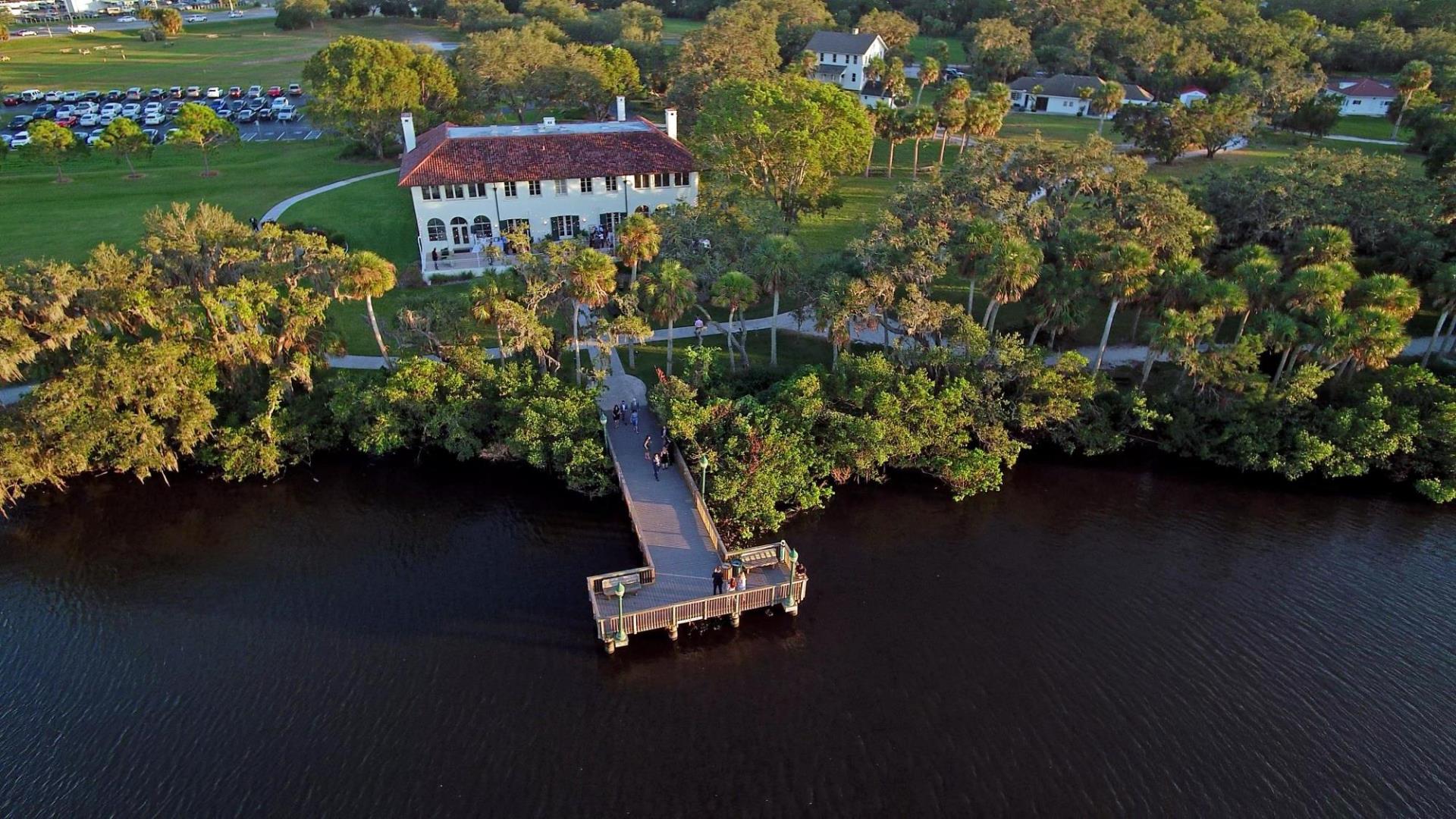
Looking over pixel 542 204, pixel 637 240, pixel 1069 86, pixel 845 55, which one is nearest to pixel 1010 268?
pixel 637 240

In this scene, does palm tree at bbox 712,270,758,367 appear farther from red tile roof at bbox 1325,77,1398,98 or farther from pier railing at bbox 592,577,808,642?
red tile roof at bbox 1325,77,1398,98

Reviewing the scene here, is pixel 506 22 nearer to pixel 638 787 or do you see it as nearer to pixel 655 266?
pixel 655 266

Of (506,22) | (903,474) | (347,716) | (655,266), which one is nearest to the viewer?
(347,716)

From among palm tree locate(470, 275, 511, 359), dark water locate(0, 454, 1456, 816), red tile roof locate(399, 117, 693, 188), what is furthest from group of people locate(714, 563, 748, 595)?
red tile roof locate(399, 117, 693, 188)

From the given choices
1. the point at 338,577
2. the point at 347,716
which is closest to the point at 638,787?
the point at 347,716

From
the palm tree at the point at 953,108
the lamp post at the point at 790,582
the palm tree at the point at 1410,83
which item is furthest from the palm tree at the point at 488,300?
the palm tree at the point at 1410,83

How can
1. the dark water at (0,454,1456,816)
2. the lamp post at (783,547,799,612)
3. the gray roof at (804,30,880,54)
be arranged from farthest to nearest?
1. the gray roof at (804,30,880,54)
2. the lamp post at (783,547,799,612)
3. the dark water at (0,454,1456,816)

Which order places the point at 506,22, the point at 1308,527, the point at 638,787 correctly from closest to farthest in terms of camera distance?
the point at 638,787
the point at 1308,527
the point at 506,22
